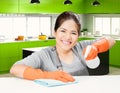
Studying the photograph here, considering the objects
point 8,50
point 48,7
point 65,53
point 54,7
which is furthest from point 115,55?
point 65,53

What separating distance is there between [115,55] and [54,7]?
234 centimetres

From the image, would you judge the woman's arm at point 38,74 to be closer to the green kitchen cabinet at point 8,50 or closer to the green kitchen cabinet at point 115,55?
the green kitchen cabinet at point 8,50

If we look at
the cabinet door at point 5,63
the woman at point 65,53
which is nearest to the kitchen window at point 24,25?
the cabinet door at point 5,63

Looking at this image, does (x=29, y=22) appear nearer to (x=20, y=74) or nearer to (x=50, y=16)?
(x=50, y=16)

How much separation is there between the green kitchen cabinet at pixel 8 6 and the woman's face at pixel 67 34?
5.16 m

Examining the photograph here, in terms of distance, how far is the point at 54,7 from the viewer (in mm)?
8281

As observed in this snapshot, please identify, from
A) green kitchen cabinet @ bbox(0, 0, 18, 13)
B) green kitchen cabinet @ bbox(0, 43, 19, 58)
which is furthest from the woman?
green kitchen cabinet @ bbox(0, 0, 18, 13)

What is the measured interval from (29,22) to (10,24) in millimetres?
653

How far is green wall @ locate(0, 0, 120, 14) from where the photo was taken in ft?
24.1

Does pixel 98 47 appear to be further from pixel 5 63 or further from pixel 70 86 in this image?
pixel 5 63

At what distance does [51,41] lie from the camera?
26.0 feet

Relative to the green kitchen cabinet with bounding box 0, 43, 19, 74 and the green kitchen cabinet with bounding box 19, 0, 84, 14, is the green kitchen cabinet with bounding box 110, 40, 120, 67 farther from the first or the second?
the green kitchen cabinet with bounding box 0, 43, 19, 74

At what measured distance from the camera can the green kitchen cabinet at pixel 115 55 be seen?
769cm

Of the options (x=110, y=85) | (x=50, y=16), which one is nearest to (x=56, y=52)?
(x=110, y=85)
